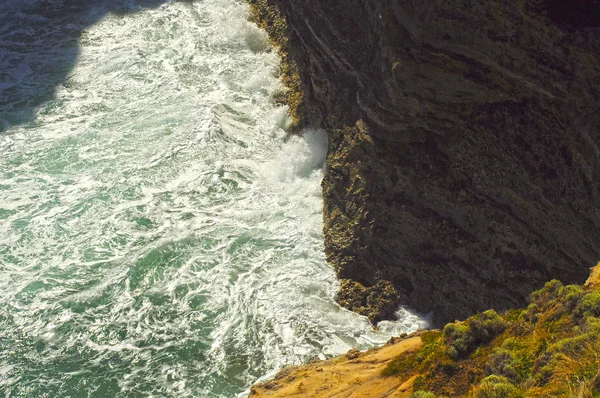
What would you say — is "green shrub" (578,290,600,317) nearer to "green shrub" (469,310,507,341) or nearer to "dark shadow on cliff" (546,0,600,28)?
"green shrub" (469,310,507,341)

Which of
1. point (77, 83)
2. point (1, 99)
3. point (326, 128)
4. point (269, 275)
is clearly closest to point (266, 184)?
point (326, 128)

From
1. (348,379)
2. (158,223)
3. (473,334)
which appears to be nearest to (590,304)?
(473,334)

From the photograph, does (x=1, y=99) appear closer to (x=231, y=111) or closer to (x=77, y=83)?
(x=77, y=83)

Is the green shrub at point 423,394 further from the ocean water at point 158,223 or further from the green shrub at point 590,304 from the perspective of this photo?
the ocean water at point 158,223

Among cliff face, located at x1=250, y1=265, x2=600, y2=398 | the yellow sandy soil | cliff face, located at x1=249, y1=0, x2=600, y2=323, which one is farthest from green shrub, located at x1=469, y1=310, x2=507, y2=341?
cliff face, located at x1=249, y1=0, x2=600, y2=323

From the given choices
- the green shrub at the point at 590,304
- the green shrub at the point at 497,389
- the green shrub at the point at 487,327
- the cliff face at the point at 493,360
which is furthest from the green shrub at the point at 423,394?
the green shrub at the point at 590,304

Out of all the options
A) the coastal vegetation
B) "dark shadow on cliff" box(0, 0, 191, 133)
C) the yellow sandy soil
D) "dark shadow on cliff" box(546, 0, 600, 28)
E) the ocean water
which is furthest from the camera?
"dark shadow on cliff" box(0, 0, 191, 133)

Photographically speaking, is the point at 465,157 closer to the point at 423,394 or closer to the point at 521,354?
the point at 521,354
